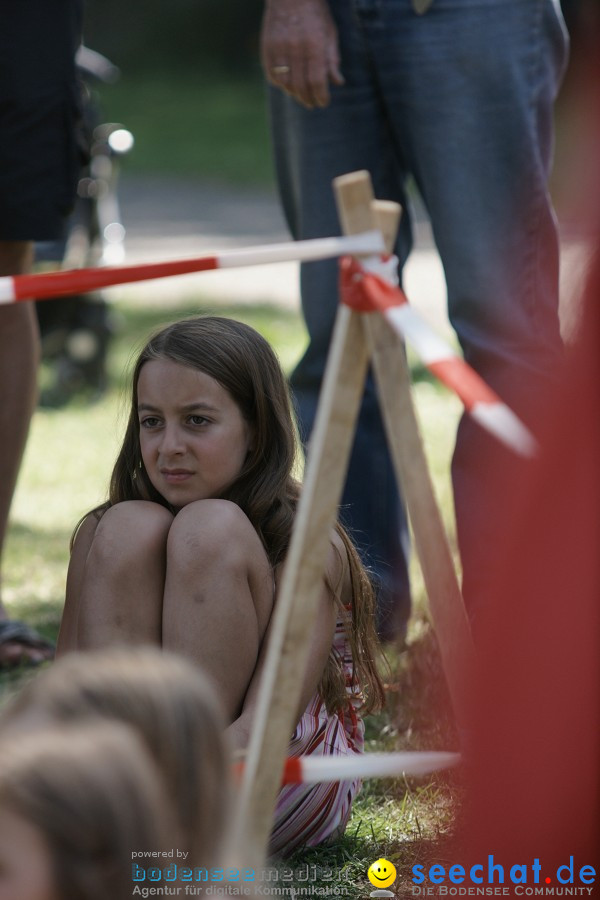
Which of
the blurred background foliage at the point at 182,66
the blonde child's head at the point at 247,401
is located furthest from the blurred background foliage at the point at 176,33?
the blonde child's head at the point at 247,401

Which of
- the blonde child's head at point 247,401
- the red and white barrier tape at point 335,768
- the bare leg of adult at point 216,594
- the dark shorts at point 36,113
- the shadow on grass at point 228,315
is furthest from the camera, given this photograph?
the shadow on grass at point 228,315

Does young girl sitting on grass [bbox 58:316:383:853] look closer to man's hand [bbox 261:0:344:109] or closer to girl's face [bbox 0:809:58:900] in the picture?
man's hand [bbox 261:0:344:109]

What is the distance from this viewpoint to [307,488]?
148 centimetres

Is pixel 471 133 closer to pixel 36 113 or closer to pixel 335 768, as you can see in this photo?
pixel 36 113

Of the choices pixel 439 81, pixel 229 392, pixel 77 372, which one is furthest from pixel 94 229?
pixel 229 392

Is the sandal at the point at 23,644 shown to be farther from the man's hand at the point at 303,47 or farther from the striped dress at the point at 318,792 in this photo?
the man's hand at the point at 303,47

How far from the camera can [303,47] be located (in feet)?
8.74

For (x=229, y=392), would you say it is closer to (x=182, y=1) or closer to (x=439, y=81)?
(x=439, y=81)

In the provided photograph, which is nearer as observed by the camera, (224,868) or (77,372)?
(224,868)

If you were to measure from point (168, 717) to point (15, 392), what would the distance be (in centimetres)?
182

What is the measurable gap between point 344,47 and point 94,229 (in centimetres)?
313

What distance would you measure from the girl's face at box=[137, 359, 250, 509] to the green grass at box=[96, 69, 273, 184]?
1127 centimetres

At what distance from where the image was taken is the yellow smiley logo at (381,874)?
202 cm

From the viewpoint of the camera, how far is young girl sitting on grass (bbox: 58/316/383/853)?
1991 millimetres
